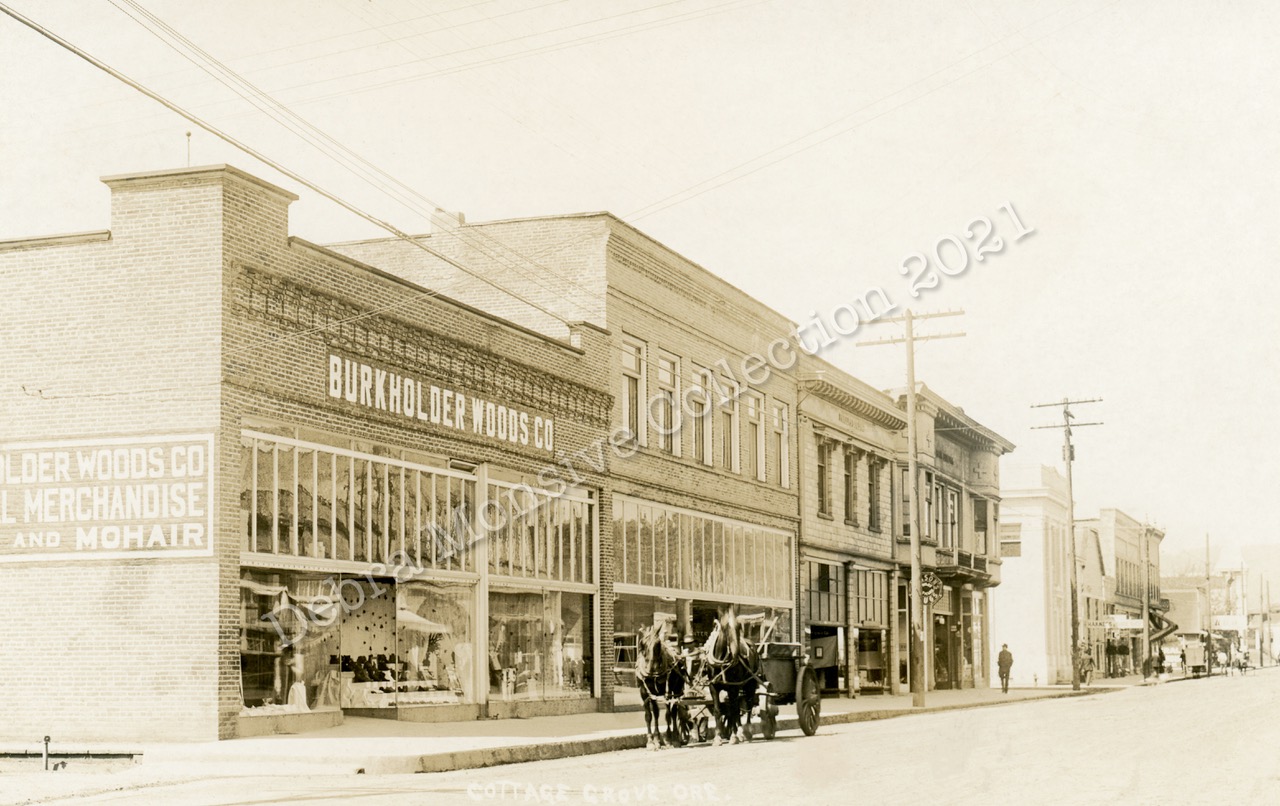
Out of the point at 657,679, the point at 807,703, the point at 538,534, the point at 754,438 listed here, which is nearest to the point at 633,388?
the point at 538,534

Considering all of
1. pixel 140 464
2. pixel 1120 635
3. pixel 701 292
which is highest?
pixel 701 292

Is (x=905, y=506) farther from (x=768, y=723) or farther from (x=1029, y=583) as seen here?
(x=768, y=723)

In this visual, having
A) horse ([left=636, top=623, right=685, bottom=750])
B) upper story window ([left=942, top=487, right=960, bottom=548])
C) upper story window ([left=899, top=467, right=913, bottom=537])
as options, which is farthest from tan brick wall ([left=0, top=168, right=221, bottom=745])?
upper story window ([left=942, top=487, right=960, bottom=548])

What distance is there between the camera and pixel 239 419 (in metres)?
20.2

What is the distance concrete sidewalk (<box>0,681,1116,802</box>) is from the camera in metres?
16.2

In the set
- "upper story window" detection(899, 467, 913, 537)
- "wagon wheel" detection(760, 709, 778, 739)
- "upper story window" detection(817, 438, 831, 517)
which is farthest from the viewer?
"upper story window" detection(899, 467, 913, 537)

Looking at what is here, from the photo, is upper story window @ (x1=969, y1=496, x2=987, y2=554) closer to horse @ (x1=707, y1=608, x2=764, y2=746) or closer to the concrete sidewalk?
the concrete sidewalk

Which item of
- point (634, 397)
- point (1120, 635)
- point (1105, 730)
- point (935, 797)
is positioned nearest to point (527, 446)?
point (634, 397)

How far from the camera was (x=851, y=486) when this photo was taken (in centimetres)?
4619

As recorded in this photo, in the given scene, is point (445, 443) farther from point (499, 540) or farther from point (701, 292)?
point (701, 292)

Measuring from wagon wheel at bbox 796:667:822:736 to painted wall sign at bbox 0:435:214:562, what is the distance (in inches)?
370

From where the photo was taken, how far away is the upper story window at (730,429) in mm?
37719

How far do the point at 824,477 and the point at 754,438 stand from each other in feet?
16.7

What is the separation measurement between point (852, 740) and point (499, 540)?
7.38m
